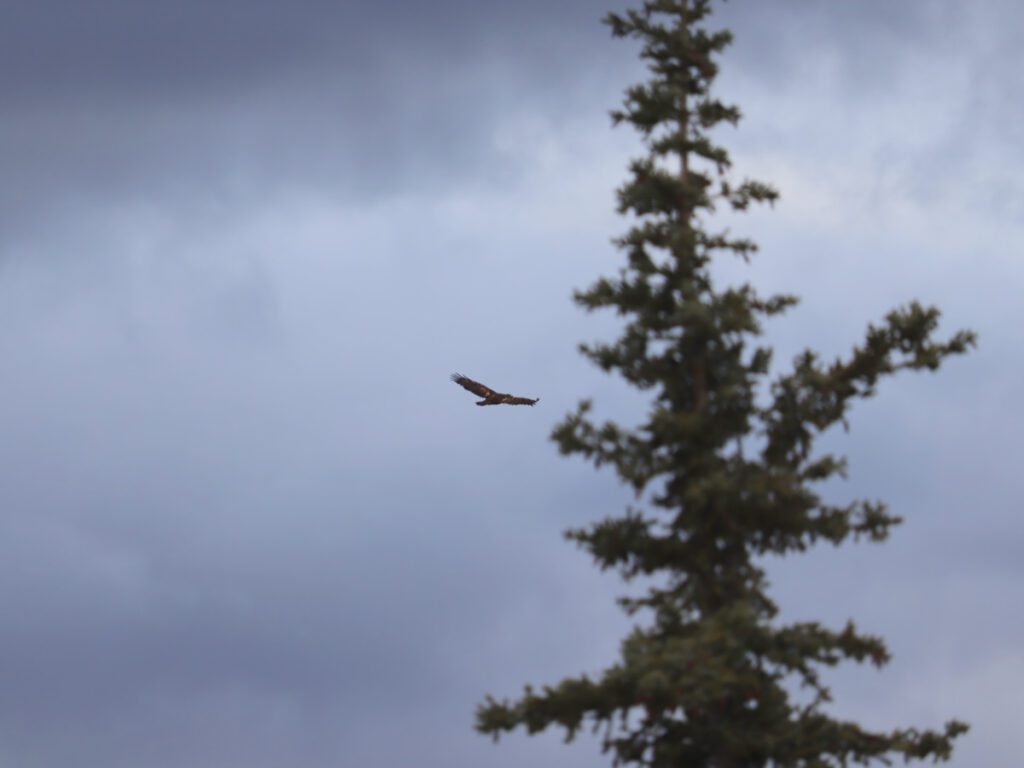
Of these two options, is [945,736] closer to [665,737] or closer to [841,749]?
[841,749]

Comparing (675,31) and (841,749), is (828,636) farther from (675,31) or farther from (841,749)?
(675,31)

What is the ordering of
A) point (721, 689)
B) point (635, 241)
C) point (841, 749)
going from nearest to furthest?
point (721, 689)
point (841, 749)
point (635, 241)

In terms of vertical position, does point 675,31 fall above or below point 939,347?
above

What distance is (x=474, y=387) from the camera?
37.2 metres

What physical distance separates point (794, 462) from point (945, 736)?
556cm

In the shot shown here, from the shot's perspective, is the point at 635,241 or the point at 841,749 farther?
the point at 635,241

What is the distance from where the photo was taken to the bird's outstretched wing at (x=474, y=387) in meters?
37.0

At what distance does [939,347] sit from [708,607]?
6.36 m

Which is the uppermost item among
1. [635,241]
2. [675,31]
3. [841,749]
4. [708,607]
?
[675,31]

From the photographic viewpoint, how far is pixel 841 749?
103ft

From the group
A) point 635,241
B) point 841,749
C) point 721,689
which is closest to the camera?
point 721,689

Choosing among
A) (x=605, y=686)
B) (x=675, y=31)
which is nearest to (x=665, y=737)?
(x=605, y=686)

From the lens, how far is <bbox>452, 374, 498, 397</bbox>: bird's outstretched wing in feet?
121

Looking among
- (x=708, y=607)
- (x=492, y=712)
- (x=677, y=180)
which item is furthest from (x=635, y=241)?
(x=492, y=712)
